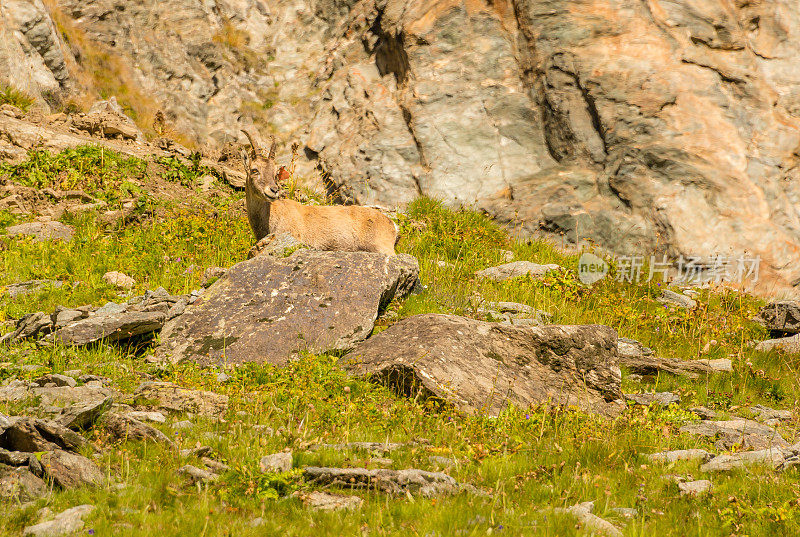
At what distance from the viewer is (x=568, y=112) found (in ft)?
52.1

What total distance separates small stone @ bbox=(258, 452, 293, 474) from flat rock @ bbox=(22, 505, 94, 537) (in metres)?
1.15

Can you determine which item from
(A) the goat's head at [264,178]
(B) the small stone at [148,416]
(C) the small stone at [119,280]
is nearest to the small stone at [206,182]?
(A) the goat's head at [264,178]

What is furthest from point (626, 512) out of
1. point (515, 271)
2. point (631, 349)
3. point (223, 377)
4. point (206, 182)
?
point (206, 182)

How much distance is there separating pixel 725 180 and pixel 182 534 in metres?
13.3

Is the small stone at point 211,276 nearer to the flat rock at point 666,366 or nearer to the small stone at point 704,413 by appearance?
the flat rock at point 666,366

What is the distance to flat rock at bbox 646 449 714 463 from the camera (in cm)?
583

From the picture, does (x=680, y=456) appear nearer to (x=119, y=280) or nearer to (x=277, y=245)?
(x=277, y=245)

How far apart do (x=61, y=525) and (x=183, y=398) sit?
2500mm

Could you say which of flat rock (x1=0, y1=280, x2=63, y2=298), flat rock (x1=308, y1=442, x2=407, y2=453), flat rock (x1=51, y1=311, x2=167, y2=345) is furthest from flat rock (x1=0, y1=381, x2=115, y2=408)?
flat rock (x1=0, y1=280, x2=63, y2=298)

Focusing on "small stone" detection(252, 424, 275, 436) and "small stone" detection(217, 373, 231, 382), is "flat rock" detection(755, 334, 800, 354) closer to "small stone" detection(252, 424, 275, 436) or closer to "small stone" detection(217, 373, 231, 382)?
"small stone" detection(217, 373, 231, 382)

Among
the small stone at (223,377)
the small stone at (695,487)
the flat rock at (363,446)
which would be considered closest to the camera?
the small stone at (695,487)

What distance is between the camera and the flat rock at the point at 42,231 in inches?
462

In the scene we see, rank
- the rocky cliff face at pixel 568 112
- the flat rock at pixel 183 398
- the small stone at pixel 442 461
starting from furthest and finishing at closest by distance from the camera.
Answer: the rocky cliff face at pixel 568 112 < the flat rock at pixel 183 398 < the small stone at pixel 442 461

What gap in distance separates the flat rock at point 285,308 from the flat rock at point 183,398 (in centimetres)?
117
